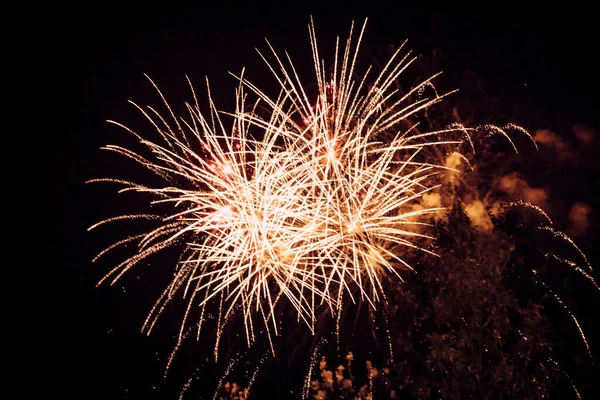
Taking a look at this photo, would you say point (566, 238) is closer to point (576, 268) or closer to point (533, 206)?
point (576, 268)

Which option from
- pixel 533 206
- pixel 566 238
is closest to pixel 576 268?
pixel 566 238

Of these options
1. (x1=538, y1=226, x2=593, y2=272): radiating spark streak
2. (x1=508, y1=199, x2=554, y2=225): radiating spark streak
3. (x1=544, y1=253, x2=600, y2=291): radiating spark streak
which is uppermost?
(x1=508, y1=199, x2=554, y2=225): radiating spark streak

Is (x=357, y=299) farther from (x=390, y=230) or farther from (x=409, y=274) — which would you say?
(x=390, y=230)

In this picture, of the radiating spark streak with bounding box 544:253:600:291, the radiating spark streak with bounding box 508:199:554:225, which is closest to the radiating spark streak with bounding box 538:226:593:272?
the radiating spark streak with bounding box 508:199:554:225

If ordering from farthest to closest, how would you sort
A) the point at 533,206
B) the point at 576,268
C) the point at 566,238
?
1. the point at 533,206
2. the point at 566,238
3. the point at 576,268

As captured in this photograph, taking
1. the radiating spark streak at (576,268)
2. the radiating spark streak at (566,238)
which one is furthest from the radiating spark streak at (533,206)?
the radiating spark streak at (576,268)

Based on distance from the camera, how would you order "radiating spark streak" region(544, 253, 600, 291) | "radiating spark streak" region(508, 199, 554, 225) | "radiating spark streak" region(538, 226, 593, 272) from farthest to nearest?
"radiating spark streak" region(508, 199, 554, 225)
"radiating spark streak" region(538, 226, 593, 272)
"radiating spark streak" region(544, 253, 600, 291)

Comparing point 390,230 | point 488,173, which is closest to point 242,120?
point 390,230

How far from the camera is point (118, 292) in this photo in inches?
570

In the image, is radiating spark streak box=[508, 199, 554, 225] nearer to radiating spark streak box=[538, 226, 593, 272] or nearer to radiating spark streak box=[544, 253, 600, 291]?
radiating spark streak box=[538, 226, 593, 272]

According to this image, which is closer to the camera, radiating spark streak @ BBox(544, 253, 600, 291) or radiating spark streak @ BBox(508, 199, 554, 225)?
radiating spark streak @ BBox(544, 253, 600, 291)

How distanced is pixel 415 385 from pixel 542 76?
7.15 m

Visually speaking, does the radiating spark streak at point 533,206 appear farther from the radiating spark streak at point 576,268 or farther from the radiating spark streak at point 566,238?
the radiating spark streak at point 576,268

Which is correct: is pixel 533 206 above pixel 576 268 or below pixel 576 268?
above
